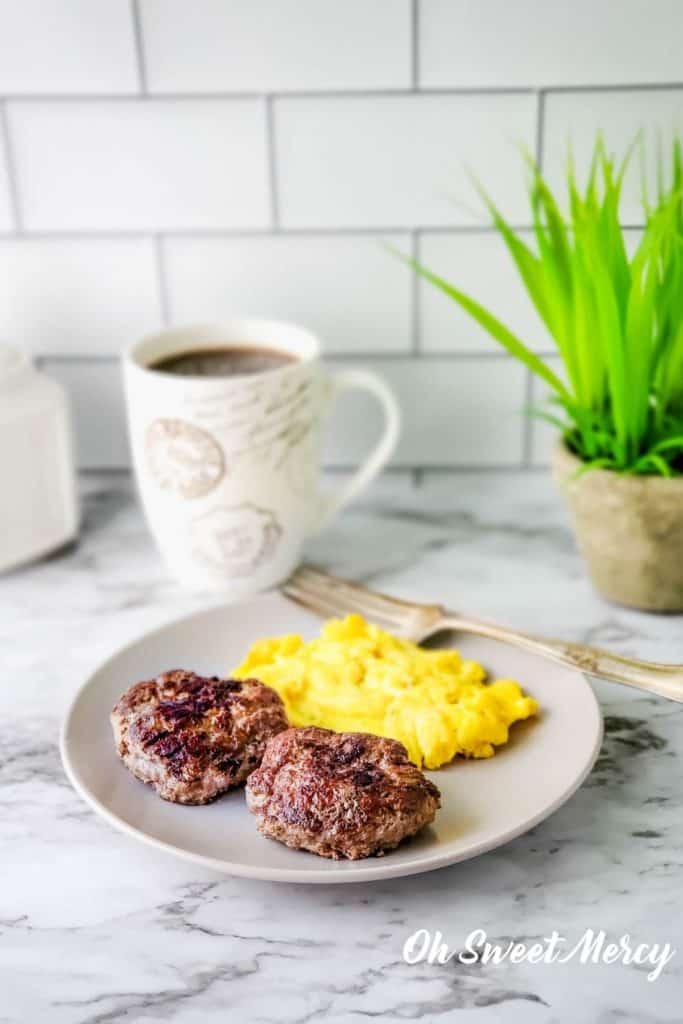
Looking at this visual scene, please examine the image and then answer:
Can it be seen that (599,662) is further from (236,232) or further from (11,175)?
(11,175)

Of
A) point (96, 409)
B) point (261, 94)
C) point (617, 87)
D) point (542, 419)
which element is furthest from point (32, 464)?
point (617, 87)

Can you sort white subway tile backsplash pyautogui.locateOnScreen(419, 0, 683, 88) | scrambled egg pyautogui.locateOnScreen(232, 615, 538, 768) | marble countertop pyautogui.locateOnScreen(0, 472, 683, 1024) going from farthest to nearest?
white subway tile backsplash pyautogui.locateOnScreen(419, 0, 683, 88), scrambled egg pyautogui.locateOnScreen(232, 615, 538, 768), marble countertop pyautogui.locateOnScreen(0, 472, 683, 1024)

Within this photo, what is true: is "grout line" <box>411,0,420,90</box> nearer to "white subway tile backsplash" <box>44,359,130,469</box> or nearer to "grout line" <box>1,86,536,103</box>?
"grout line" <box>1,86,536,103</box>

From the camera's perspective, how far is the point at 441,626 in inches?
33.8

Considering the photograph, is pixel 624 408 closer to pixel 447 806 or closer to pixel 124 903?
pixel 447 806

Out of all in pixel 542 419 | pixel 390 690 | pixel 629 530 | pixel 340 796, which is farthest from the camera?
pixel 542 419

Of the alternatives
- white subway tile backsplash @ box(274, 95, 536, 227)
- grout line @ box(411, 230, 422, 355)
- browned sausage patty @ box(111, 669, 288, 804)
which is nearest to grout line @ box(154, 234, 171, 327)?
white subway tile backsplash @ box(274, 95, 536, 227)

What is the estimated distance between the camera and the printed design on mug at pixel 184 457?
910mm

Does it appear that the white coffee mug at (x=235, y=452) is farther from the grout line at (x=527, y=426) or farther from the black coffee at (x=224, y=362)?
the grout line at (x=527, y=426)

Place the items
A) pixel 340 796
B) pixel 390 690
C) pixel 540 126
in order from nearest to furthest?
pixel 340 796, pixel 390 690, pixel 540 126

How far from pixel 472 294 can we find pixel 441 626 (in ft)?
1.11

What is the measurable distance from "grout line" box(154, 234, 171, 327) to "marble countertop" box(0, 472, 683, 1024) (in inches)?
13.4

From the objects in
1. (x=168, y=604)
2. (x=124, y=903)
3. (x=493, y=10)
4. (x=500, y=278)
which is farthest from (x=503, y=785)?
(x=493, y=10)

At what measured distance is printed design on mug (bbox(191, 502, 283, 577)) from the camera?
0.94 meters
